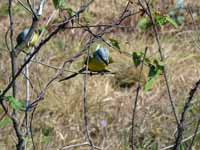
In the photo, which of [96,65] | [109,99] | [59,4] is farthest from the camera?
[109,99]

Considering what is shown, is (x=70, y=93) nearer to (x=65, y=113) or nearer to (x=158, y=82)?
(x=65, y=113)

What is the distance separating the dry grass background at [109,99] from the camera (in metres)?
3.16

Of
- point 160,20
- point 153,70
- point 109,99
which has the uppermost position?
point 160,20

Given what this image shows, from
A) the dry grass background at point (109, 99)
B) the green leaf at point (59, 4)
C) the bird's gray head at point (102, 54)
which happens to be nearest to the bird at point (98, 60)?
the bird's gray head at point (102, 54)

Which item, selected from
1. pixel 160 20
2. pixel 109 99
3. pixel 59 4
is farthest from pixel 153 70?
pixel 109 99

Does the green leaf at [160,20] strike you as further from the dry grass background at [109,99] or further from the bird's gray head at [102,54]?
the dry grass background at [109,99]

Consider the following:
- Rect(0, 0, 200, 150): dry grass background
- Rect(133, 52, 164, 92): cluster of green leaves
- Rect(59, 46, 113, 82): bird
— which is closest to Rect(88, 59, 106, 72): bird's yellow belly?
Rect(59, 46, 113, 82): bird

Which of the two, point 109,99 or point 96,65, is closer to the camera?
point 96,65

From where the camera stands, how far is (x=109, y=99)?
3578mm

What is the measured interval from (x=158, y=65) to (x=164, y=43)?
271cm

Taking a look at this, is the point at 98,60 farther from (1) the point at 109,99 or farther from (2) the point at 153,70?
(1) the point at 109,99

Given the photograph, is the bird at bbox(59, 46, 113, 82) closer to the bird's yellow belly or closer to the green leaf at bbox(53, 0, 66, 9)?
the bird's yellow belly

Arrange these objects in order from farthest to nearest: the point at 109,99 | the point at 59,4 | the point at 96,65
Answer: the point at 109,99
the point at 96,65
the point at 59,4

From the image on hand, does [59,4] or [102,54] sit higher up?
[59,4]
